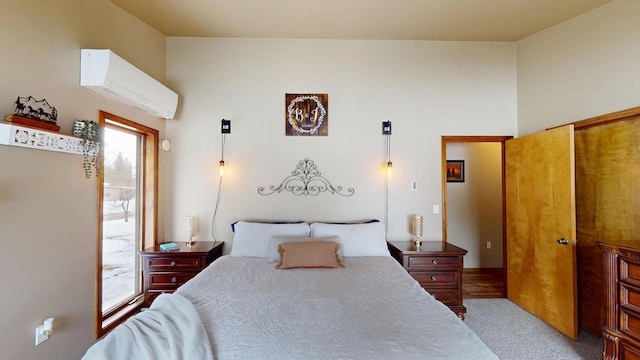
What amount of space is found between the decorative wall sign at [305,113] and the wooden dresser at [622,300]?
2.72 meters

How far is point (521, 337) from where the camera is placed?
241 centimetres

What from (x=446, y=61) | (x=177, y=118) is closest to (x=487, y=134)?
(x=446, y=61)

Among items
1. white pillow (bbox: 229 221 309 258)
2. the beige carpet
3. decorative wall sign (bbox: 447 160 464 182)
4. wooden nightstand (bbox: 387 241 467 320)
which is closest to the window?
white pillow (bbox: 229 221 309 258)

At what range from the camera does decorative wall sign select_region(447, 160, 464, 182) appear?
13.6 ft

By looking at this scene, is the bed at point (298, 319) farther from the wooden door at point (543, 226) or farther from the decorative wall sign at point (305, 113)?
the wooden door at point (543, 226)

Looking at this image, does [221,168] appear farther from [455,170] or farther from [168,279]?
[455,170]

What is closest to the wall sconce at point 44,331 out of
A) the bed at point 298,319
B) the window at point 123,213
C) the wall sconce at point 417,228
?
the window at point 123,213

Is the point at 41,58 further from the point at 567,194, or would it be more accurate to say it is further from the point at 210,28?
the point at 567,194

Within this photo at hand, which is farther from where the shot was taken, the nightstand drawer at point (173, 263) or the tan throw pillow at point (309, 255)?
the nightstand drawer at point (173, 263)

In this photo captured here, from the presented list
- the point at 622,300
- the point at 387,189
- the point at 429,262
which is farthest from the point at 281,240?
the point at 622,300

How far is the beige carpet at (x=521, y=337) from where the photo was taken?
218 centimetres

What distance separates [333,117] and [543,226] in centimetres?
253

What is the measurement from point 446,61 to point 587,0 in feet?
4.09

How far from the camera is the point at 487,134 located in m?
3.22
